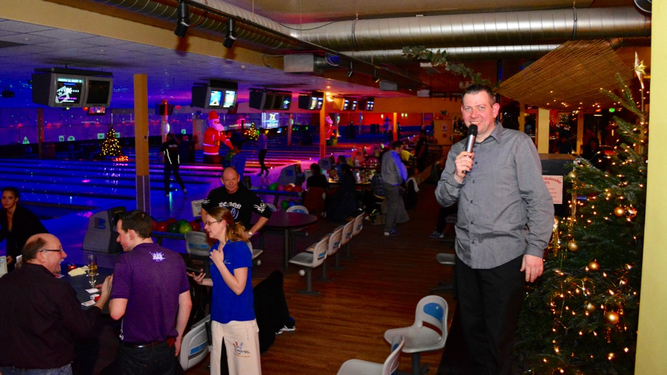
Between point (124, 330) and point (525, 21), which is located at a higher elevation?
point (525, 21)

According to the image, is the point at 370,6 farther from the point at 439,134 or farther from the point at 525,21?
the point at 439,134

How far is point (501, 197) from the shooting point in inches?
92.4

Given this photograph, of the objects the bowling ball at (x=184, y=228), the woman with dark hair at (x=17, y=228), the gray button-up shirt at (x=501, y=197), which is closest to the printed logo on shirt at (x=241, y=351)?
the gray button-up shirt at (x=501, y=197)

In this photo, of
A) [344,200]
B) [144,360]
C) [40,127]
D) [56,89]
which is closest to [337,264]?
[344,200]

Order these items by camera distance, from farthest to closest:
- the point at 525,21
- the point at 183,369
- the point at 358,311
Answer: the point at 525,21 → the point at 358,311 → the point at 183,369

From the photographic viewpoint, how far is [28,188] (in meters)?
14.5

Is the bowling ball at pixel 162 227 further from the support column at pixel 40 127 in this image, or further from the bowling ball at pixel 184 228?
the support column at pixel 40 127

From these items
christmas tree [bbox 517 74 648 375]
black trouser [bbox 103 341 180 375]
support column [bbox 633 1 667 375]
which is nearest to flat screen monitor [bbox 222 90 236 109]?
black trouser [bbox 103 341 180 375]

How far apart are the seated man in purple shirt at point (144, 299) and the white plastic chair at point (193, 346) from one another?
16 centimetres

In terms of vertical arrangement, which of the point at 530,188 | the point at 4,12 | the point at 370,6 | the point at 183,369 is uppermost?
the point at 370,6

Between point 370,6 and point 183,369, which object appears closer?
point 183,369

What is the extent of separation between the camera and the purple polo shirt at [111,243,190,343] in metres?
2.72

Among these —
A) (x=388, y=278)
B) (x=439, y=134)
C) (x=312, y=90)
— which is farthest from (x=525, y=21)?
(x=439, y=134)

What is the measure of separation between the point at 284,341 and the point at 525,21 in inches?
156
